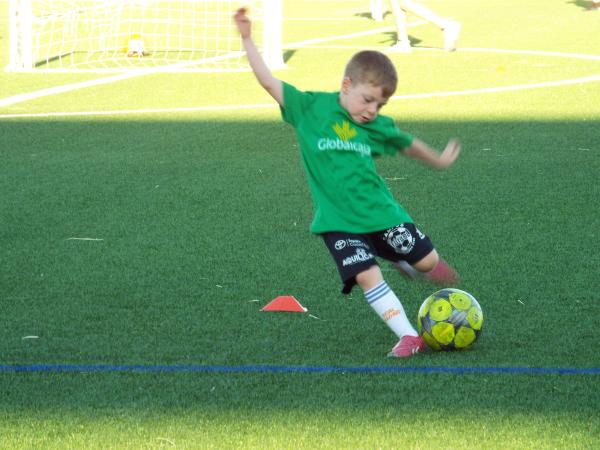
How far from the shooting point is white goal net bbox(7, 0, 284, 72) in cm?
1554

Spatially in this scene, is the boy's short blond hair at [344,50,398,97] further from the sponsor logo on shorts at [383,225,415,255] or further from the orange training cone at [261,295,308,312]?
the orange training cone at [261,295,308,312]

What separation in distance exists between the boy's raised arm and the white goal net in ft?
26.5

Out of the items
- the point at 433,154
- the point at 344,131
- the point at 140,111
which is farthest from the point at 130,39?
the point at 344,131

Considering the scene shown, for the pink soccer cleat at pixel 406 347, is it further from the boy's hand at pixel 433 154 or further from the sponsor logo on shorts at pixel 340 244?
the boy's hand at pixel 433 154

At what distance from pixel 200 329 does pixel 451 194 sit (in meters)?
3.20

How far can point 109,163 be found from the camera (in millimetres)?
9047

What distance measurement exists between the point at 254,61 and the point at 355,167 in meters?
0.58

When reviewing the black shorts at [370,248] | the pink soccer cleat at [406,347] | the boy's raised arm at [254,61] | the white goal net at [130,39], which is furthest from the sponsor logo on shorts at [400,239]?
the white goal net at [130,39]

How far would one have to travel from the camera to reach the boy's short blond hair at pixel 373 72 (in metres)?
4.66

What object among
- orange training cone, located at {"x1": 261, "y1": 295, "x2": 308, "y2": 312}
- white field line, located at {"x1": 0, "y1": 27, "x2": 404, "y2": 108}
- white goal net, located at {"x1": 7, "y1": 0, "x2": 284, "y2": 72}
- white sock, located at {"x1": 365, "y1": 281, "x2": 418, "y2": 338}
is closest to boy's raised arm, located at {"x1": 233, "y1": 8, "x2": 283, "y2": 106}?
white sock, located at {"x1": 365, "y1": 281, "x2": 418, "y2": 338}

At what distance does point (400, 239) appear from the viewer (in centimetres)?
Answer: 489

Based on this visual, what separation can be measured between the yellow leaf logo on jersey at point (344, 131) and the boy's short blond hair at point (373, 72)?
0.18m

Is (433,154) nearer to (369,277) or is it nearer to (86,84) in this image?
(369,277)

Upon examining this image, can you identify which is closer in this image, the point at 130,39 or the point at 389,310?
the point at 389,310
